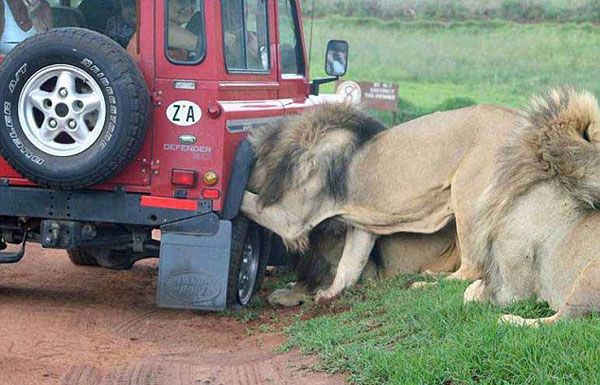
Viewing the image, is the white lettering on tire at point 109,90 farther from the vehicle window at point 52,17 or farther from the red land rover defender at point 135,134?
the vehicle window at point 52,17

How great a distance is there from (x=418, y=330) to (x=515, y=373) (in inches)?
45.1

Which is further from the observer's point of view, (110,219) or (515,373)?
(110,219)

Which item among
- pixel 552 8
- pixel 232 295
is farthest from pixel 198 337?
pixel 552 8

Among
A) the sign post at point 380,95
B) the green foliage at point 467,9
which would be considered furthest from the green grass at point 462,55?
the sign post at point 380,95

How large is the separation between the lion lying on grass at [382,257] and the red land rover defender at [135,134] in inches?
17.3

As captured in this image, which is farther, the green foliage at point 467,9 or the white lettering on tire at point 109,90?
the green foliage at point 467,9

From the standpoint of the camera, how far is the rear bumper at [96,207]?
755cm

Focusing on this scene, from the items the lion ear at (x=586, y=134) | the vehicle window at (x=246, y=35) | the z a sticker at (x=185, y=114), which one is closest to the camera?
the lion ear at (x=586, y=134)

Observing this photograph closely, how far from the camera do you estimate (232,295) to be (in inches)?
311

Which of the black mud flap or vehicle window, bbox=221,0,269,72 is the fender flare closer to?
the black mud flap

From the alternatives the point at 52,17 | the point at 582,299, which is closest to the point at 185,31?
the point at 52,17

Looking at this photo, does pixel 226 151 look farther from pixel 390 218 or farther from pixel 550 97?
pixel 550 97

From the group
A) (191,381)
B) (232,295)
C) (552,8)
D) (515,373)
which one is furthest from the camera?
(552,8)

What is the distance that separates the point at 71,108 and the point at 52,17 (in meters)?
0.91
